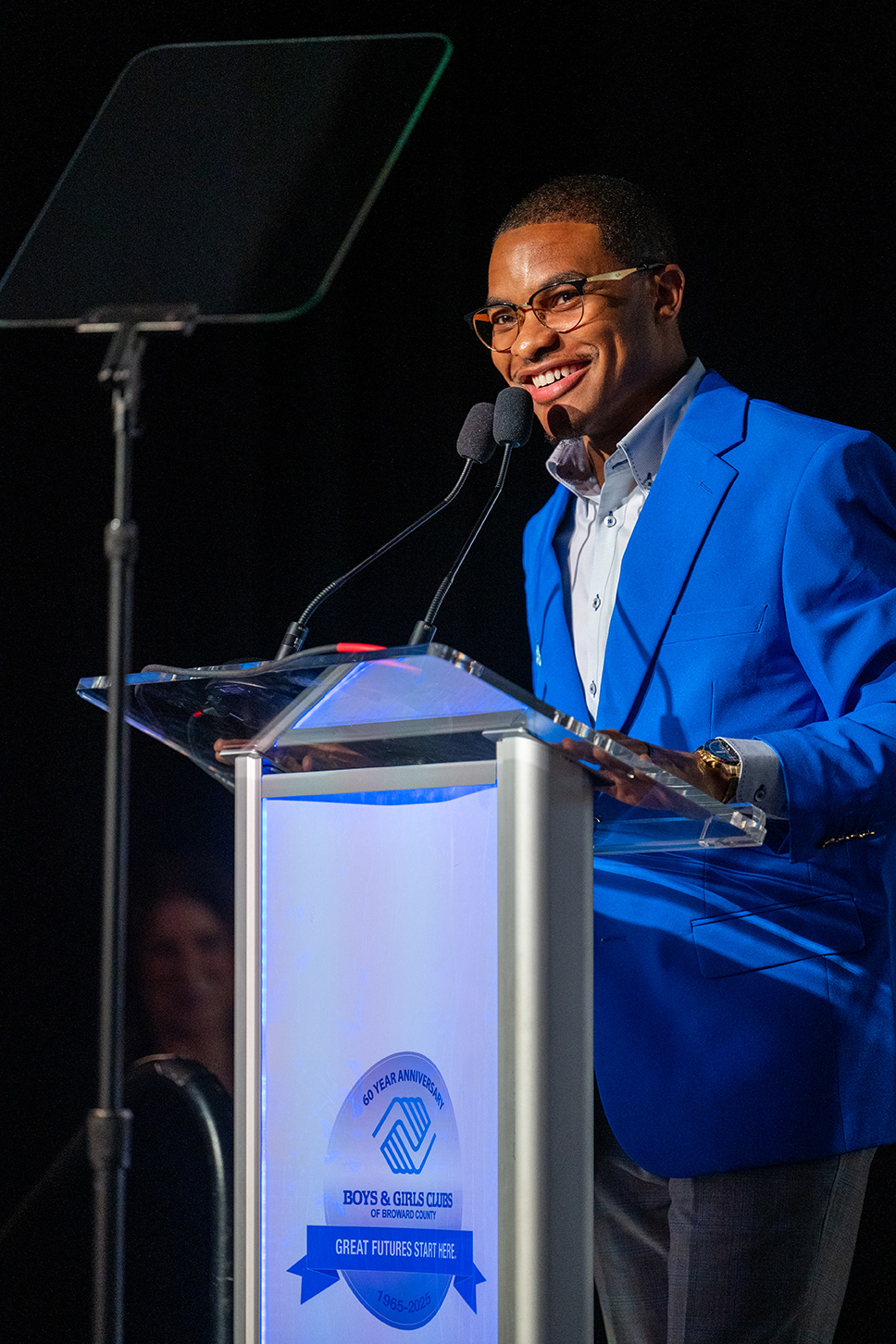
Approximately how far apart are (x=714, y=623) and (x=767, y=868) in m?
0.30

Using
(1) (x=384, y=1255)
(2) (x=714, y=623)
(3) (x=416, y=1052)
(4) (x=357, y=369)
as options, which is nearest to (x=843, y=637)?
(2) (x=714, y=623)

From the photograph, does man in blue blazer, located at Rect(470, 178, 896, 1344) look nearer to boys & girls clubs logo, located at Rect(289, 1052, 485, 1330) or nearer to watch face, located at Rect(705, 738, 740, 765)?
watch face, located at Rect(705, 738, 740, 765)

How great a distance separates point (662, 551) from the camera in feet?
5.62

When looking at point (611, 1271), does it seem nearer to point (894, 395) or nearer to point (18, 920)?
point (18, 920)

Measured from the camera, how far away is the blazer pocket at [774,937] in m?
1.51

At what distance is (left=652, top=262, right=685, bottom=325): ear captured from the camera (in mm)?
2000

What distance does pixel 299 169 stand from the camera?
2.23m

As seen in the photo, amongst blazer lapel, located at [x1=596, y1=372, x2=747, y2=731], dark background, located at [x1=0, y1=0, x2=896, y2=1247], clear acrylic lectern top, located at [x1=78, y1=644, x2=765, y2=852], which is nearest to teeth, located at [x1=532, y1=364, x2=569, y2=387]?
blazer lapel, located at [x1=596, y1=372, x2=747, y2=731]

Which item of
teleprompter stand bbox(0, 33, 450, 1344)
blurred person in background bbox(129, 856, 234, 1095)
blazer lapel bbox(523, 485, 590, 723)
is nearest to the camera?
teleprompter stand bbox(0, 33, 450, 1344)

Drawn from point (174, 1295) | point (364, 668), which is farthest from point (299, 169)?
point (174, 1295)

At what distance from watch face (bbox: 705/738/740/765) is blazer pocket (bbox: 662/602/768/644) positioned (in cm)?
35

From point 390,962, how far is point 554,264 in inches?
45.1

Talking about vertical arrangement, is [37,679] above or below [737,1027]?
above

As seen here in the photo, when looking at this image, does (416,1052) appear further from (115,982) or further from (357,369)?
(357,369)
